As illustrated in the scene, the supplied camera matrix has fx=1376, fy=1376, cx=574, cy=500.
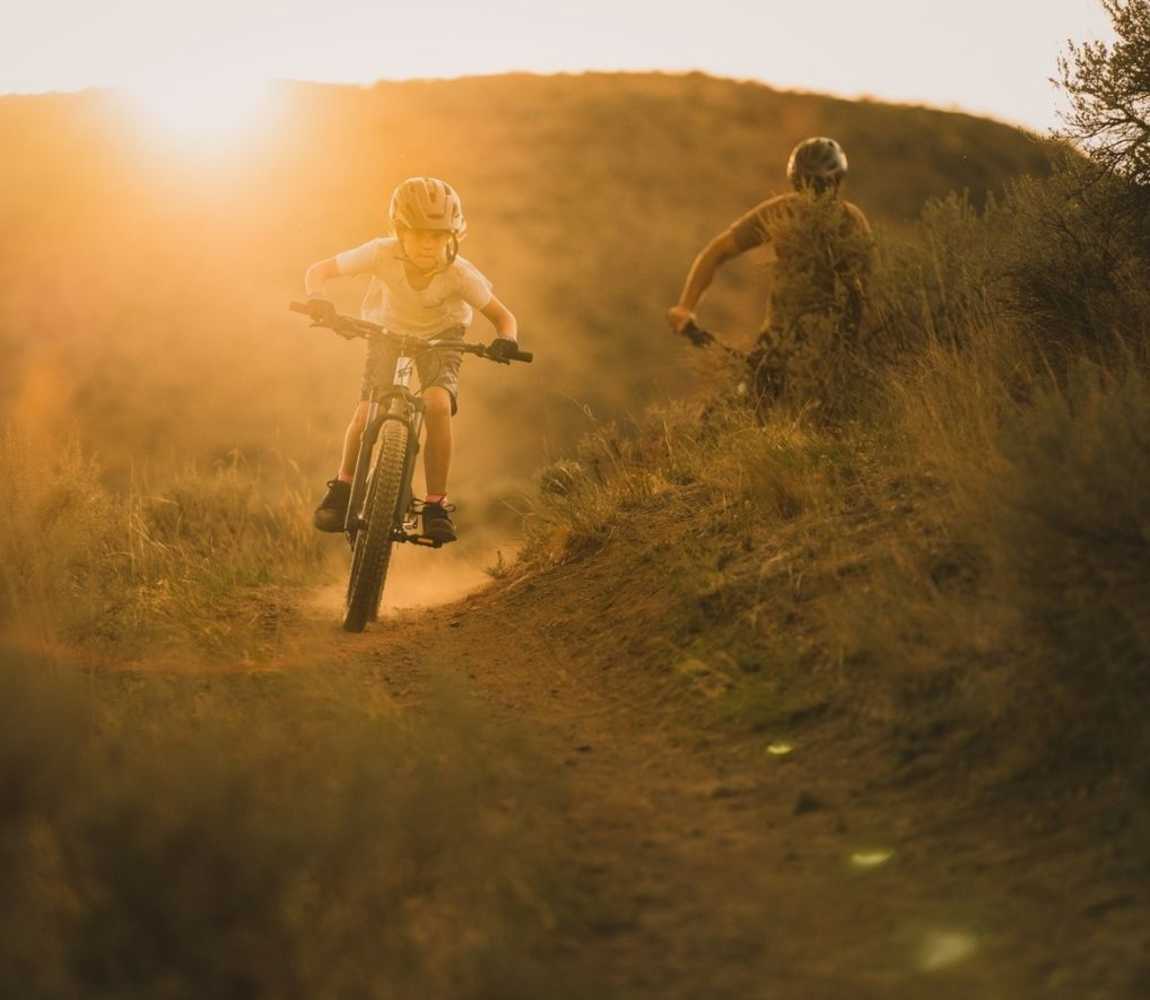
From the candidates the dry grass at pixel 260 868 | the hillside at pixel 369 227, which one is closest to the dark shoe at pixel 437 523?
the dry grass at pixel 260 868

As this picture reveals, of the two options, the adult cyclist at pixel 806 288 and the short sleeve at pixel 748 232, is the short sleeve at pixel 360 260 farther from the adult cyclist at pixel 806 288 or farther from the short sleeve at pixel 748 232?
the short sleeve at pixel 748 232

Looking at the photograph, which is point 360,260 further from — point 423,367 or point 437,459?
point 437,459

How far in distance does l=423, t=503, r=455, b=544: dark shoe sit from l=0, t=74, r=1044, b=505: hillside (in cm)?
1247

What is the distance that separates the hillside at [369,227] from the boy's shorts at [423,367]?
12.5m

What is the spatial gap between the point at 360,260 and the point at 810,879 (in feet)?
16.1

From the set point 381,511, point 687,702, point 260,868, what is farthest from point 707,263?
point 260,868

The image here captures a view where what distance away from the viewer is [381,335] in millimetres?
7066

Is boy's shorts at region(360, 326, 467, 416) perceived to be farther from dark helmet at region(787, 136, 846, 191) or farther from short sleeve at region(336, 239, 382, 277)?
dark helmet at region(787, 136, 846, 191)

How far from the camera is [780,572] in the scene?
5852 millimetres

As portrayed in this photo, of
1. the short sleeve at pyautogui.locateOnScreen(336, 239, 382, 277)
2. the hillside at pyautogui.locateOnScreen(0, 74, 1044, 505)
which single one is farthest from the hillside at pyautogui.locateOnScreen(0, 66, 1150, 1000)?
the hillside at pyautogui.locateOnScreen(0, 74, 1044, 505)

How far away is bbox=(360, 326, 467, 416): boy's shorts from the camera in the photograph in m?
7.16

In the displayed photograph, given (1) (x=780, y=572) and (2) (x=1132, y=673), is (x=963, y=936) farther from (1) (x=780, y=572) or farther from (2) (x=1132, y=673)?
(1) (x=780, y=572)

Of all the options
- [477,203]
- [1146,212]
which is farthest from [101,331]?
[1146,212]

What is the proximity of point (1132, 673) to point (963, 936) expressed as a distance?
115 centimetres
